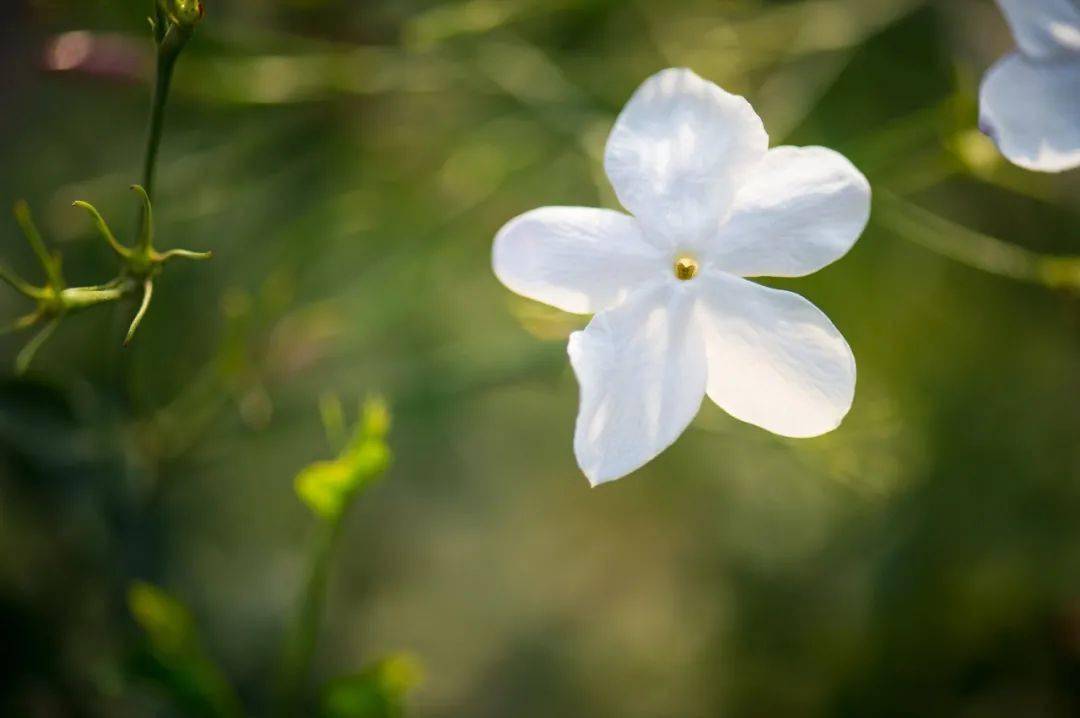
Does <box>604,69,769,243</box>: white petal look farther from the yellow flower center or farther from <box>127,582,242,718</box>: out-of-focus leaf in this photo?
<box>127,582,242,718</box>: out-of-focus leaf

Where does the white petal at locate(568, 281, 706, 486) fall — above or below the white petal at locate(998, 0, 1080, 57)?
below

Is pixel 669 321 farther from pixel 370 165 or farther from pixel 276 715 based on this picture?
pixel 370 165

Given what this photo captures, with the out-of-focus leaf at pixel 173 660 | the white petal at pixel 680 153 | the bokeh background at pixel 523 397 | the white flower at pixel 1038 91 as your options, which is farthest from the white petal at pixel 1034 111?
the out-of-focus leaf at pixel 173 660

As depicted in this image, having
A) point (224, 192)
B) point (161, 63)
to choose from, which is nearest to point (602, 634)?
point (224, 192)

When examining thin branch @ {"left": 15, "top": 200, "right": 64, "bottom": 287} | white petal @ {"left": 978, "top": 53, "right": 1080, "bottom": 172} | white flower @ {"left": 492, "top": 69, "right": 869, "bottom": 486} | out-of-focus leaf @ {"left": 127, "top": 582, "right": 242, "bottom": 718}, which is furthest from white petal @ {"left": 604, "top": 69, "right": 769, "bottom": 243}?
out-of-focus leaf @ {"left": 127, "top": 582, "right": 242, "bottom": 718}

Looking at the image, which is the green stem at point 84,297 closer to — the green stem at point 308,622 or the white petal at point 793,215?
the green stem at point 308,622

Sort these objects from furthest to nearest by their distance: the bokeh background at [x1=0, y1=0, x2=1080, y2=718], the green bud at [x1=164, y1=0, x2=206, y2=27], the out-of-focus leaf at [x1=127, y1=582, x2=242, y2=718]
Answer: the bokeh background at [x1=0, y1=0, x2=1080, y2=718]
the out-of-focus leaf at [x1=127, y1=582, x2=242, y2=718]
the green bud at [x1=164, y1=0, x2=206, y2=27]
